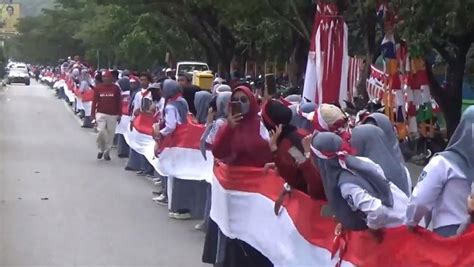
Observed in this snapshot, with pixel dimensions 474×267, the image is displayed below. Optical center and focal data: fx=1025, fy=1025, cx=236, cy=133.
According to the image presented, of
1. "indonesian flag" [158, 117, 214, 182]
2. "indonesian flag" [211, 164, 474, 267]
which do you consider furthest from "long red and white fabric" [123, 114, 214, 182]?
"indonesian flag" [211, 164, 474, 267]

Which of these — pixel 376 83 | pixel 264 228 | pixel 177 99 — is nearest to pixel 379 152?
pixel 264 228

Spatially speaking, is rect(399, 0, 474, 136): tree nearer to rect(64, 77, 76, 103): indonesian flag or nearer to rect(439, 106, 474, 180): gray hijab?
rect(439, 106, 474, 180): gray hijab

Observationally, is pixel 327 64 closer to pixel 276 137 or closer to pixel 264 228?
pixel 264 228

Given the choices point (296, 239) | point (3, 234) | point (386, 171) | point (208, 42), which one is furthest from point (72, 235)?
point (208, 42)

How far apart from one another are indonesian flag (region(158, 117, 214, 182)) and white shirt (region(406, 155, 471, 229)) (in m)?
6.33

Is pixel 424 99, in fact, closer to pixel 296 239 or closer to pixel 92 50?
pixel 296 239

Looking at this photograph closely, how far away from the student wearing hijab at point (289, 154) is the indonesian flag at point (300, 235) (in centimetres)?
11

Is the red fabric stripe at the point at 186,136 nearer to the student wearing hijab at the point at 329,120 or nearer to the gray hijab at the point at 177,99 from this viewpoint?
the gray hijab at the point at 177,99

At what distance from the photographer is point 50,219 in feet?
40.5

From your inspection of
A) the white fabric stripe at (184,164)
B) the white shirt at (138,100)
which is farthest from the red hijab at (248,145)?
the white shirt at (138,100)

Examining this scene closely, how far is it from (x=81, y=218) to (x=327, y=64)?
13.0ft

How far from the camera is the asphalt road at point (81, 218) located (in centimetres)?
1024

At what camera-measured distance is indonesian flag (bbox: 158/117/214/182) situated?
41.2ft

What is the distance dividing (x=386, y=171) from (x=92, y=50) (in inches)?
2703
